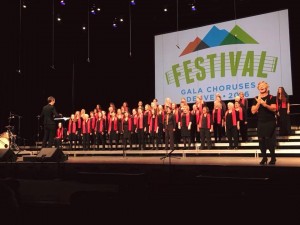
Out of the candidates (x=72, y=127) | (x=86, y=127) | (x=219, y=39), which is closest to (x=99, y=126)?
(x=86, y=127)

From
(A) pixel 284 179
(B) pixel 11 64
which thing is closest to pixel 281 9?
(A) pixel 284 179

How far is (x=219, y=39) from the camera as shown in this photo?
443 inches

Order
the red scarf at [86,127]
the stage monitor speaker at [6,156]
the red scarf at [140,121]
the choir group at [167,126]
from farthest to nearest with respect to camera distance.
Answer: the red scarf at [86,127] → the red scarf at [140,121] → the choir group at [167,126] → the stage monitor speaker at [6,156]

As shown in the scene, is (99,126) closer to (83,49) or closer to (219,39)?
(83,49)

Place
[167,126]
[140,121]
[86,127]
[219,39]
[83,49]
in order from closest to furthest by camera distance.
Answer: [167,126] → [140,121] → [219,39] → [86,127] → [83,49]

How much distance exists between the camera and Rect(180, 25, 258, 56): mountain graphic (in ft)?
35.3

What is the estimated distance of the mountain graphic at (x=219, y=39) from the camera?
423 inches

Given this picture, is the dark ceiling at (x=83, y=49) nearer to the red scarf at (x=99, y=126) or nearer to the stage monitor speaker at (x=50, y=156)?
the red scarf at (x=99, y=126)

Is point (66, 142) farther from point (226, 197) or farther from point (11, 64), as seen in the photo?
point (226, 197)

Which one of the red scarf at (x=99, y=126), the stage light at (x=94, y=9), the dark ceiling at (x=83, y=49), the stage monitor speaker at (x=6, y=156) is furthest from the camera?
the dark ceiling at (x=83, y=49)

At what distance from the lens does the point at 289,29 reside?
34.2 feet

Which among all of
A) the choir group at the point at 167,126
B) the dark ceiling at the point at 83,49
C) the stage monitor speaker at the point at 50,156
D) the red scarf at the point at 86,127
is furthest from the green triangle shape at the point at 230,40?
the stage monitor speaker at the point at 50,156

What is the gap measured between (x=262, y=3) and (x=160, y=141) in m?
5.48

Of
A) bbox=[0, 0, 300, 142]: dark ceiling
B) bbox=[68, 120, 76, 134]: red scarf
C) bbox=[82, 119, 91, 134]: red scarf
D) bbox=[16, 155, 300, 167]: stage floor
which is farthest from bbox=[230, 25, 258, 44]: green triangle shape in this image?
bbox=[68, 120, 76, 134]: red scarf
